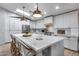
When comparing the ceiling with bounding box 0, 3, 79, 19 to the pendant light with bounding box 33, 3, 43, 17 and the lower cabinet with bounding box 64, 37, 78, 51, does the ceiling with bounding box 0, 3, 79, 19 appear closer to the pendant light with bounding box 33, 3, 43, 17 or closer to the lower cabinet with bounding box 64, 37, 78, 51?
the pendant light with bounding box 33, 3, 43, 17

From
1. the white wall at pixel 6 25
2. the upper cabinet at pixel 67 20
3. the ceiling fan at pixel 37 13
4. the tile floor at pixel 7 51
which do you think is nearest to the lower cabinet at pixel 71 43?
the tile floor at pixel 7 51

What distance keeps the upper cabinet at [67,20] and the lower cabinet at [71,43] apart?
→ 254mm

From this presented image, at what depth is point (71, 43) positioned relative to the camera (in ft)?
6.42

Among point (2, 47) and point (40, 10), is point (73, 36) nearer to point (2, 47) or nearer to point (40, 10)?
point (40, 10)

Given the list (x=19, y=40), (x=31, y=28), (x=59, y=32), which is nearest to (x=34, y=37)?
(x=31, y=28)

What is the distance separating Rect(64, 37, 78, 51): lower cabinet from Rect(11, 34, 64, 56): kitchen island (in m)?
0.08

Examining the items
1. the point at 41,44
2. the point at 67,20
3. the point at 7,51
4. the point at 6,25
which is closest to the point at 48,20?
the point at 67,20

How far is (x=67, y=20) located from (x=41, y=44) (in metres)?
0.68

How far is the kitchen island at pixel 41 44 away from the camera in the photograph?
6.01 ft

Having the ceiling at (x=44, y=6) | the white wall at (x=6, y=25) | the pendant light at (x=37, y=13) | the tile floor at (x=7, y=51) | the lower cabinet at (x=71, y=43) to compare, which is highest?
the ceiling at (x=44, y=6)

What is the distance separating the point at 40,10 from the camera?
1.93m

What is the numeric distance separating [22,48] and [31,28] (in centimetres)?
44

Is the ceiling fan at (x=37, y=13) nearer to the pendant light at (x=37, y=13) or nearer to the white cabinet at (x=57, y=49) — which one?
the pendant light at (x=37, y=13)

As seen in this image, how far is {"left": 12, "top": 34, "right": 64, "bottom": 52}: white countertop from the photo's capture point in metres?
1.82
